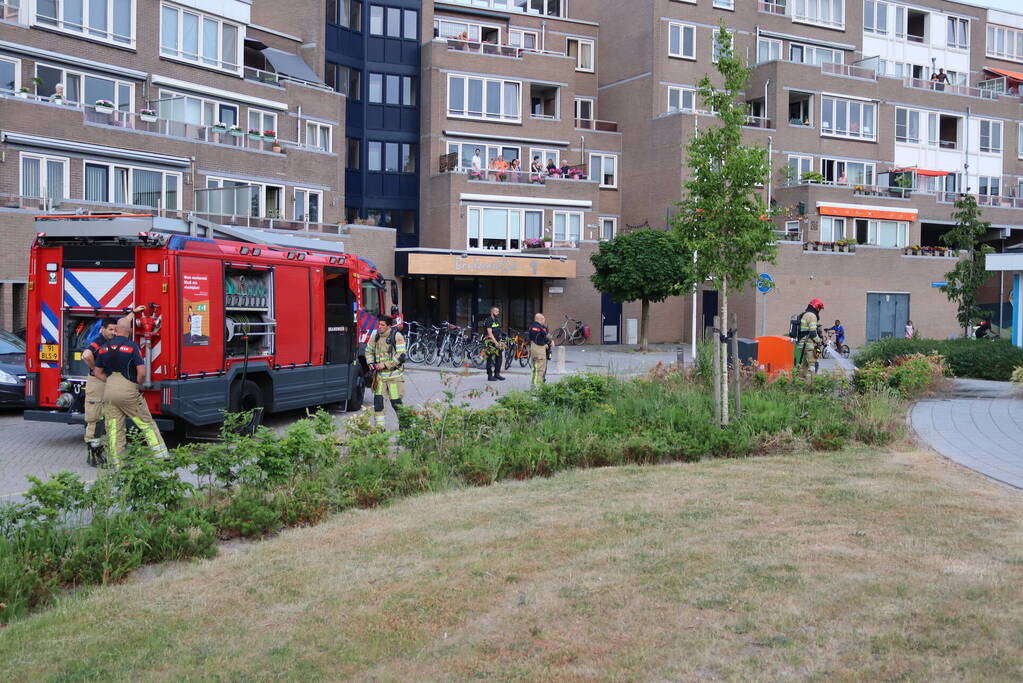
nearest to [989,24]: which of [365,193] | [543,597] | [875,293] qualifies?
[875,293]

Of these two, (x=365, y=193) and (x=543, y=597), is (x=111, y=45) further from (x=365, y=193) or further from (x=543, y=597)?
(x=543, y=597)

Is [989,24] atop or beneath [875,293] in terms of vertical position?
atop

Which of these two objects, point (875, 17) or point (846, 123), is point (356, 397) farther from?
point (875, 17)

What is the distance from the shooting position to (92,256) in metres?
13.6

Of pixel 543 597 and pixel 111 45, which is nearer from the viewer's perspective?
pixel 543 597

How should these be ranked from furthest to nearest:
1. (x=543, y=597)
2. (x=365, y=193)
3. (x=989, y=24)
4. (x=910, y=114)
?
(x=989, y=24)
(x=910, y=114)
(x=365, y=193)
(x=543, y=597)

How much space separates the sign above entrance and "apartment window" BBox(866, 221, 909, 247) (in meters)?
16.0

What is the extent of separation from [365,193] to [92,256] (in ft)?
113

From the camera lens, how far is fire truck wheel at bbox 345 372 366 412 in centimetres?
1827

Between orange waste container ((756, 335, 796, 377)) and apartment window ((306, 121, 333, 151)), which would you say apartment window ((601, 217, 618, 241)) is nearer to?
apartment window ((306, 121, 333, 151))

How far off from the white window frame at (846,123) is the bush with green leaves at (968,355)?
28597 millimetres

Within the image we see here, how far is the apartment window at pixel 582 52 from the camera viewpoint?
53.0m

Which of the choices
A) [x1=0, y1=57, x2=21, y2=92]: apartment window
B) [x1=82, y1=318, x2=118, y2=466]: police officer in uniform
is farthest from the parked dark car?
[x1=0, y1=57, x2=21, y2=92]: apartment window

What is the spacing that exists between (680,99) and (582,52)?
6218 mm
